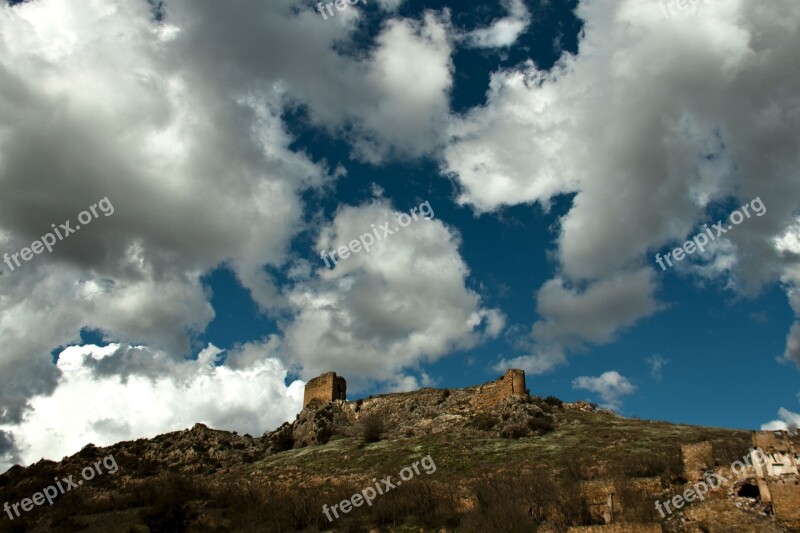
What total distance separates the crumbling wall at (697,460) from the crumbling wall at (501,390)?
23.3 m

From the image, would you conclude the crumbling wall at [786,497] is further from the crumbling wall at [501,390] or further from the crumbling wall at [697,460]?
the crumbling wall at [501,390]

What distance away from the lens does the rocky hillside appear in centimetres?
2105

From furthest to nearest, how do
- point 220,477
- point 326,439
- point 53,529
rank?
point 326,439 < point 220,477 < point 53,529

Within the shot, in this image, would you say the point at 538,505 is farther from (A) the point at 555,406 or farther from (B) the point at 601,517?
(A) the point at 555,406

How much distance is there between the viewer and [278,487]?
33.6 meters

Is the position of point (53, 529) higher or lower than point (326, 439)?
lower

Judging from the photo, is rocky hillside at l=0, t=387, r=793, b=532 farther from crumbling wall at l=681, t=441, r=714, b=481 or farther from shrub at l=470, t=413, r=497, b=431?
crumbling wall at l=681, t=441, r=714, b=481

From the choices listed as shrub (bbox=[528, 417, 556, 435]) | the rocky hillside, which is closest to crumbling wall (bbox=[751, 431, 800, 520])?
the rocky hillside

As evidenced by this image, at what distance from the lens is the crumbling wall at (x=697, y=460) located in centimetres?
2092

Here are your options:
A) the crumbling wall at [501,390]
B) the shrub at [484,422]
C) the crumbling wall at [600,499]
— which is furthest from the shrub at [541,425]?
the crumbling wall at [600,499]

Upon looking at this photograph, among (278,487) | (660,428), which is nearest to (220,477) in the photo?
(278,487)

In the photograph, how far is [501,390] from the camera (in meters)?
45.9

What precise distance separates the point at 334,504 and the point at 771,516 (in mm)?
17251

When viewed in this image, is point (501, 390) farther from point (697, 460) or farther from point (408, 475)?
point (697, 460)
